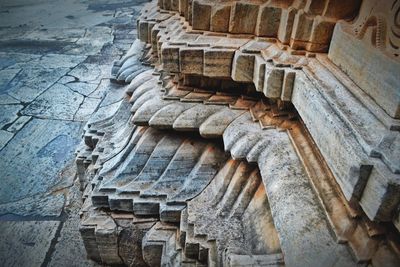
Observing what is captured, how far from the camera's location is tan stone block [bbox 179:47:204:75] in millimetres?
1400

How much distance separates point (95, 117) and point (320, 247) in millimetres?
1827

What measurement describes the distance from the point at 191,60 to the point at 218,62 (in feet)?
0.44

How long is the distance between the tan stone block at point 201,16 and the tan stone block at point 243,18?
0.43ft

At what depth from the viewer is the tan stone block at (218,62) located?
53.9 inches

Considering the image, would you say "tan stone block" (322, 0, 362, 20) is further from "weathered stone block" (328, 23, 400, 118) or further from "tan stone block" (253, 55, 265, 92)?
"tan stone block" (253, 55, 265, 92)

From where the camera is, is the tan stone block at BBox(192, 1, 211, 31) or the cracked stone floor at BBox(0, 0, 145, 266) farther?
the cracked stone floor at BBox(0, 0, 145, 266)

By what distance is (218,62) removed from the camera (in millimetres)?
1396

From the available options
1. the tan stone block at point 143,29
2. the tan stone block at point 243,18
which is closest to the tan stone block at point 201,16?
the tan stone block at point 243,18

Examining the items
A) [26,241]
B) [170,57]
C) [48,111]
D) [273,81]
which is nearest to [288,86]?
[273,81]

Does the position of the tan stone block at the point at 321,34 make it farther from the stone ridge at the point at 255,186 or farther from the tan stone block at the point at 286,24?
the stone ridge at the point at 255,186

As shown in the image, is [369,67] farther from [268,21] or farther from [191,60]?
[191,60]

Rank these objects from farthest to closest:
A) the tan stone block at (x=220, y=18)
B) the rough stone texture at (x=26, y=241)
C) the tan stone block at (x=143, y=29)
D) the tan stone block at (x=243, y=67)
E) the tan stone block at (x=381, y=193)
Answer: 1. the tan stone block at (x=143, y=29)
2. the rough stone texture at (x=26, y=241)
3. the tan stone block at (x=220, y=18)
4. the tan stone block at (x=243, y=67)
5. the tan stone block at (x=381, y=193)

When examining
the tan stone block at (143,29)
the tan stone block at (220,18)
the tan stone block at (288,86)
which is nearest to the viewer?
the tan stone block at (288,86)

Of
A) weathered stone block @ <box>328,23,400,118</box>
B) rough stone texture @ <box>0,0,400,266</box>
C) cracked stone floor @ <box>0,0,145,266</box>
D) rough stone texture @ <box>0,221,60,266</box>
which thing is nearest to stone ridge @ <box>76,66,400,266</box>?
rough stone texture @ <box>0,0,400,266</box>
